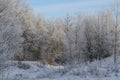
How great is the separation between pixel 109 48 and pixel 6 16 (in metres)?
22.2

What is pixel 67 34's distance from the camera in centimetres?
7506

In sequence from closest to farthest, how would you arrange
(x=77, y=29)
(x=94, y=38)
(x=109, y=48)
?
1. (x=109, y=48)
2. (x=94, y=38)
3. (x=77, y=29)

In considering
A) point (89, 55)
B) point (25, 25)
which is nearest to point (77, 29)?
point (89, 55)

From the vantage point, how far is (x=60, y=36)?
73938 millimetres

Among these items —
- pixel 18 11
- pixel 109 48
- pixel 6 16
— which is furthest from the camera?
pixel 109 48

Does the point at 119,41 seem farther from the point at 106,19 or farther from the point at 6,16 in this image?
the point at 6,16

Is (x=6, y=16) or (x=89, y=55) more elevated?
(x=6, y=16)

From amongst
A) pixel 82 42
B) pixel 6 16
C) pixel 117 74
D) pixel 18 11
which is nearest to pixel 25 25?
pixel 18 11

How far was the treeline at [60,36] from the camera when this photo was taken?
56.2 m

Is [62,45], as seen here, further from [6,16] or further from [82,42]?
[6,16]

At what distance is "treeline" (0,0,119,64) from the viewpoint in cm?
5622

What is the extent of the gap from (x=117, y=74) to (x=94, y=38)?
167 feet

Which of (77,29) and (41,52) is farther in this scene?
(77,29)

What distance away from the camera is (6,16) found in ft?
168
